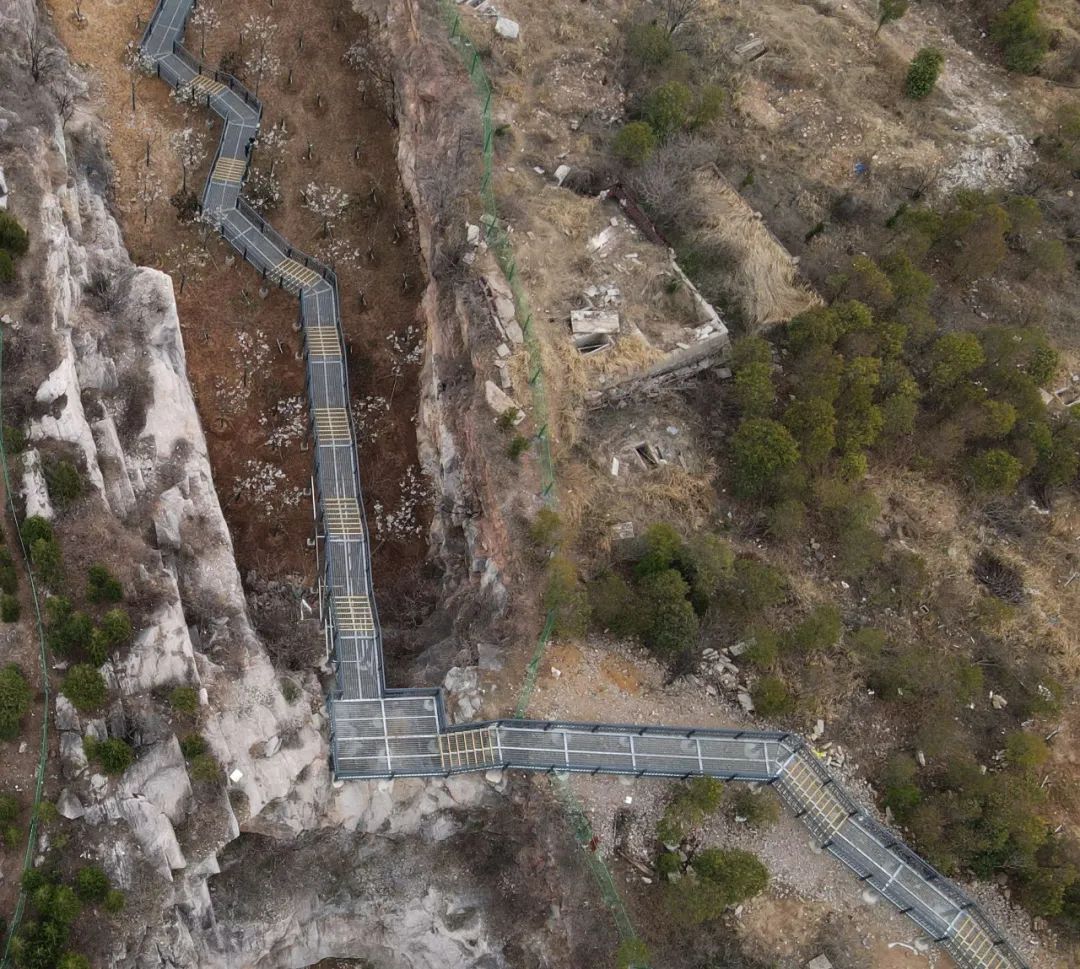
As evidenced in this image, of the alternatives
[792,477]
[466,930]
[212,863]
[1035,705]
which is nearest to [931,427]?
[792,477]

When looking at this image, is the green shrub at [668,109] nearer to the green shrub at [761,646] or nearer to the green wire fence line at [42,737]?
the green shrub at [761,646]

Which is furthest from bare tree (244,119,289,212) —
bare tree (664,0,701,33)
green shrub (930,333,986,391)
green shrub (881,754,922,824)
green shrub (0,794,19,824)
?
green shrub (881,754,922,824)

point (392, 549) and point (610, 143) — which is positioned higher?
point (610, 143)

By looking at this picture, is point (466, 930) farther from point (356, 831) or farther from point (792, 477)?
point (792, 477)

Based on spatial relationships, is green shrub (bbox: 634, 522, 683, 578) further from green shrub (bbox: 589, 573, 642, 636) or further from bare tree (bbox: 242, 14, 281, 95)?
bare tree (bbox: 242, 14, 281, 95)

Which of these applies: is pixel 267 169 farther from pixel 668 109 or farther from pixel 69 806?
pixel 69 806

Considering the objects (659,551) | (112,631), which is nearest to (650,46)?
(659,551)

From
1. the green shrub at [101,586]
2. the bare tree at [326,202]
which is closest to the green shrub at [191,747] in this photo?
the green shrub at [101,586]
